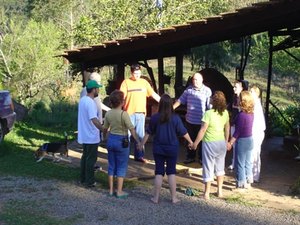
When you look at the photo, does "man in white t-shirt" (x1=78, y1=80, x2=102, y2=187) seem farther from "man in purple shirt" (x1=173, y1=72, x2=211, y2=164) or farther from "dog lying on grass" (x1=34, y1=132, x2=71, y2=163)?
"dog lying on grass" (x1=34, y1=132, x2=71, y2=163)

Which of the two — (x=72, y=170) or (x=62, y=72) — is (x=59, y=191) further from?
(x=62, y=72)

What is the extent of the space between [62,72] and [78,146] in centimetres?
Result: 1709

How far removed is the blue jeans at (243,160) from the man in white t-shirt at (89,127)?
2254 millimetres

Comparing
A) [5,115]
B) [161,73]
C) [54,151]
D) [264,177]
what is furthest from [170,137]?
[5,115]

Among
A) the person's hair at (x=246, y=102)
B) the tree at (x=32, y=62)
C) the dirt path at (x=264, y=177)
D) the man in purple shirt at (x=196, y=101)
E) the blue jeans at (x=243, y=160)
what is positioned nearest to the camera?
the dirt path at (x=264, y=177)

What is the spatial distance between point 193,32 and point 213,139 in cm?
284

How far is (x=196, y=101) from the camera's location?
29.2 ft

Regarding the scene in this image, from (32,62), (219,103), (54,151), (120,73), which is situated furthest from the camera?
(32,62)

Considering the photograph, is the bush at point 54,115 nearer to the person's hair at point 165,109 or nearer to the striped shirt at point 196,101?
the striped shirt at point 196,101

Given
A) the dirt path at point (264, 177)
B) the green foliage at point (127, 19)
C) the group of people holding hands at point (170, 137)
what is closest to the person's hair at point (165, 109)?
the group of people holding hands at point (170, 137)

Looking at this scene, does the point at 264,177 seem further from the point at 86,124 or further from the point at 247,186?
the point at 86,124

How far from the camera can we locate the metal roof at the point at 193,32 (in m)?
8.38

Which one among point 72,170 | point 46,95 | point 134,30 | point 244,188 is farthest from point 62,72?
point 244,188

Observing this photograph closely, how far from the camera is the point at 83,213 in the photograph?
6.55m
